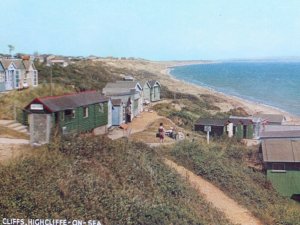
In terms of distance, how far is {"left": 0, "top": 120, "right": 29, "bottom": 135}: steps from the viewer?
823 cm

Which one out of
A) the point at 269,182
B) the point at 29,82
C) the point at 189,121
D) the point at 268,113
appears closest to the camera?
the point at 269,182

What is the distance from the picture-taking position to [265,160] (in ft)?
30.7

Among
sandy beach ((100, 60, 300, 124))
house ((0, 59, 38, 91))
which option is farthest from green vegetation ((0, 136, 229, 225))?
A: sandy beach ((100, 60, 300, 124))

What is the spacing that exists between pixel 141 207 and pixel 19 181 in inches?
65.1

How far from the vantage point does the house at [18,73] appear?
1083 centimetres

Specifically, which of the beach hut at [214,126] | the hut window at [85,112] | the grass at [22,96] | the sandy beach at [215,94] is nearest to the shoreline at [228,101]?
the sandy beach at [215,94]

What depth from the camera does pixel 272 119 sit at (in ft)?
39.5

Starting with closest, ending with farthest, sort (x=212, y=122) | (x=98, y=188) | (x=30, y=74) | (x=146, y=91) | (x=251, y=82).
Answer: (x=98, y=188), (x=30, y=74), (x=212, y=122), (x=146, y=91), (x=251, y=82)

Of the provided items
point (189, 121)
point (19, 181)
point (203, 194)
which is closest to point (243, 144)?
point (189, 121)

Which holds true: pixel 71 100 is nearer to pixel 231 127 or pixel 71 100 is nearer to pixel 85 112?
pixel 85 112

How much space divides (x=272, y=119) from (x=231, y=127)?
45.0 inches

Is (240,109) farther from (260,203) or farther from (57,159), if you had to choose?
(57,159)

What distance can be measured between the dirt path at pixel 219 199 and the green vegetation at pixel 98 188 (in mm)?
353

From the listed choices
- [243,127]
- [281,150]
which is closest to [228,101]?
[243,127]
